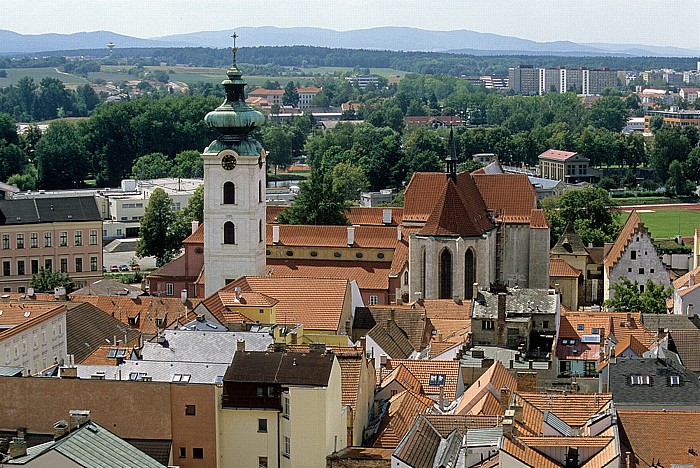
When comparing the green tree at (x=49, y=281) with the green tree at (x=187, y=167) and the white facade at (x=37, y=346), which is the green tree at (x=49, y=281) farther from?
the green tree at (x=187, y=167)

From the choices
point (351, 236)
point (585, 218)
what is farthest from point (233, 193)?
point (585, 218)

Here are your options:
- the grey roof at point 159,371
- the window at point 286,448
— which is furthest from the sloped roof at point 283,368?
the grey roof at point 159,371

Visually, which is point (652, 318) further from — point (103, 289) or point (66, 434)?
point (66, 434)

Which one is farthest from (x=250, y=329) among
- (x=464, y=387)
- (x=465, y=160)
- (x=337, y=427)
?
(x=465, y=160)

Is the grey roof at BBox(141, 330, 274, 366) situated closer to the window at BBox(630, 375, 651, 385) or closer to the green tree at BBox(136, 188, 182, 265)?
the window at BBox(630, 375, 651, 385)

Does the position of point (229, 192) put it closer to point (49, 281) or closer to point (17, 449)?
point (49, 281)
